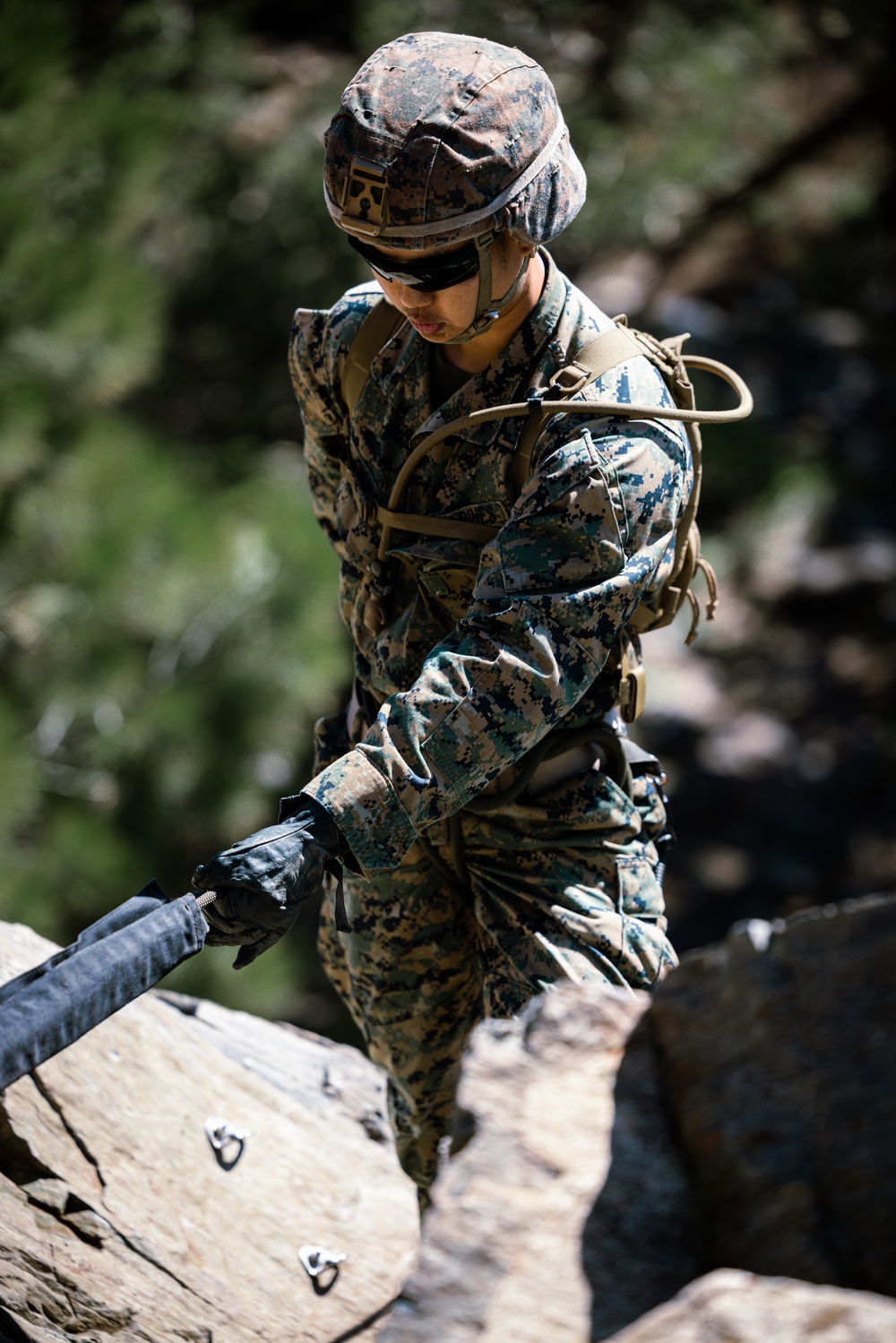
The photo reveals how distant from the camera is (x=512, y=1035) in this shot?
1.71 metres

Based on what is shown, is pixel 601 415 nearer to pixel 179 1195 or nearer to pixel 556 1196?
pixel 556 1196

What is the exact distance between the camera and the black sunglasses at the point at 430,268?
1800 mm

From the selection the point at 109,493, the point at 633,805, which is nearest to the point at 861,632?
the point at 109,493

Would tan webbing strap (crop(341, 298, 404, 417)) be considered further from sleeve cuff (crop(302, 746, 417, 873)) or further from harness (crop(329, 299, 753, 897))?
sleeve cuff (crop(302, 746, 417, 873))

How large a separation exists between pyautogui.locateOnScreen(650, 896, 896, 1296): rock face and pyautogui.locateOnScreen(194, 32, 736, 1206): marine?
0.33 meters

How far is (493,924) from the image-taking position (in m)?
2.09

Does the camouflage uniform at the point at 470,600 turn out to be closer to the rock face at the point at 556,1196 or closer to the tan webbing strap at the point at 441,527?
the tan webbing strap at the point at 441,527

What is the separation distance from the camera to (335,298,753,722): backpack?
A: 187cm

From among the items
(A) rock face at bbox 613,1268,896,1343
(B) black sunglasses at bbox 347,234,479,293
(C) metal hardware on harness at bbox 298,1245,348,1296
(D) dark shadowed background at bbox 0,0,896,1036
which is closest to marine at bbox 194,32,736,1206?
(B) black sunglasses at bbox 347,234,479,293

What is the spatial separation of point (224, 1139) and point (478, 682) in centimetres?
112

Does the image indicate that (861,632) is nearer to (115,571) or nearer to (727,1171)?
(115,571)

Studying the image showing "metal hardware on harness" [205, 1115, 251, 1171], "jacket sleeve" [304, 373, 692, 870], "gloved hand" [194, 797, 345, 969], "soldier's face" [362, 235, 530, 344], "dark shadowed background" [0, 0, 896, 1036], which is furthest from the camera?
"dark shadowed background" [0, 0, 896, 1036]

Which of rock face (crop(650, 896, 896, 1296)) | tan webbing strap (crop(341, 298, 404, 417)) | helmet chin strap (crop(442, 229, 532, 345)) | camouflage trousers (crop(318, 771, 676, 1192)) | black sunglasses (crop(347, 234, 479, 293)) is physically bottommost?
camouflage trousers (crop(318, 771, 676, 1192))

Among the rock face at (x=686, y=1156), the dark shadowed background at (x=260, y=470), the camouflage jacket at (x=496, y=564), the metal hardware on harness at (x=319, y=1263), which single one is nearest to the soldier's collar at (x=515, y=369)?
the camouflage jacket at (x=496, y=564)
